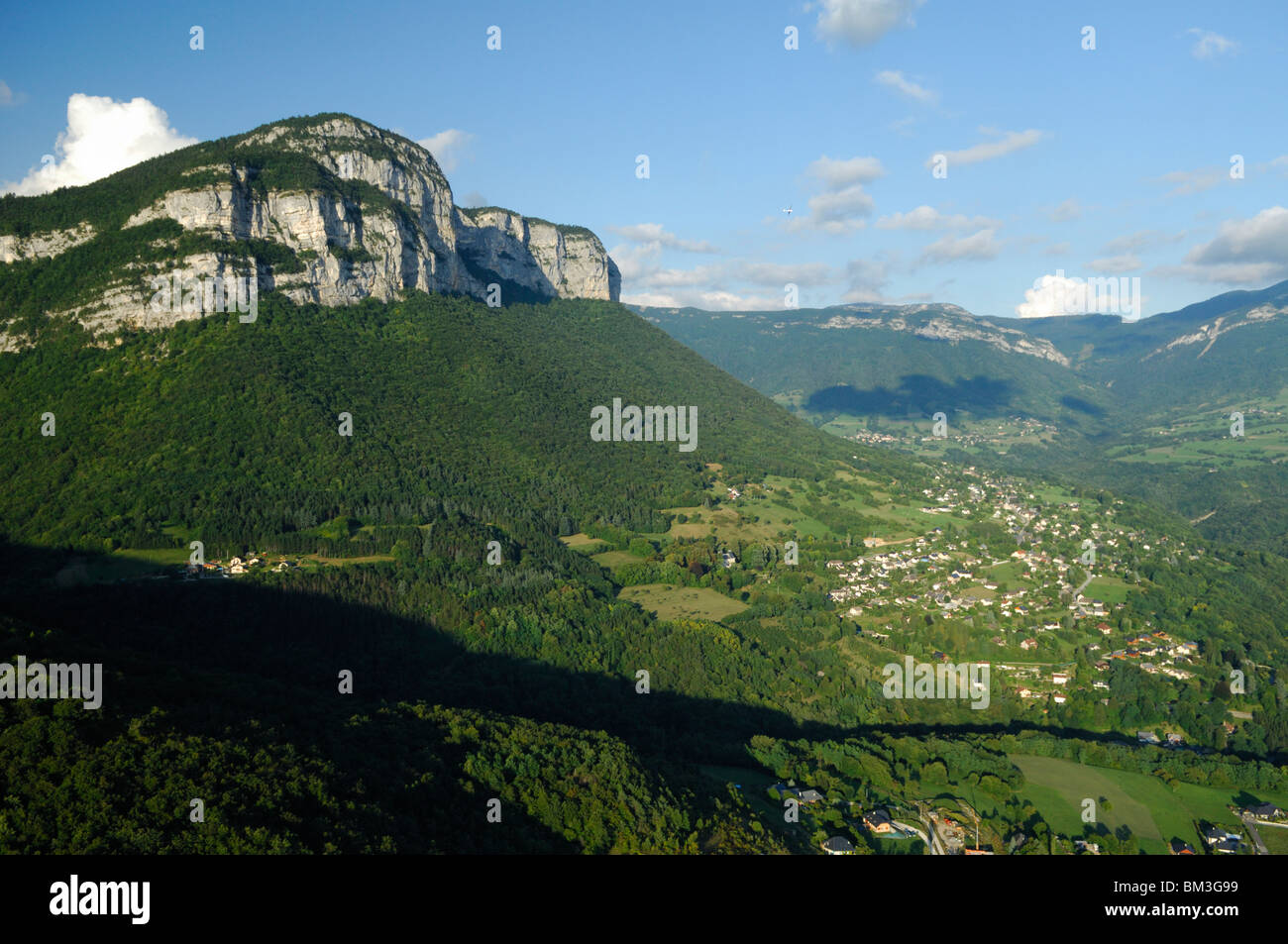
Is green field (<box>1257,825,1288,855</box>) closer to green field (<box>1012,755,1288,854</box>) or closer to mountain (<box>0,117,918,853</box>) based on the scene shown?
green field (<box>1012,755,1288,854</box>)

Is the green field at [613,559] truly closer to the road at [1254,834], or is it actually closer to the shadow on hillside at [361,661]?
the shadow on hillside at [361,661]

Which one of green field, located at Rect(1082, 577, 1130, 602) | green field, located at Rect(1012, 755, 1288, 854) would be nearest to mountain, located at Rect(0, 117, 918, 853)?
green field, located at Rect(1012, 755, 1288, 854)

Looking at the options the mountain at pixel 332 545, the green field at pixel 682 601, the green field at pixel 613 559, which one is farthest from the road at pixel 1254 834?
the green field at pixel 613 559

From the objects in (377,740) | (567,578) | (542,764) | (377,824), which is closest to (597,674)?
(567,578)

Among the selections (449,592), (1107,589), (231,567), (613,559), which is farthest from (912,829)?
(1107,589)
